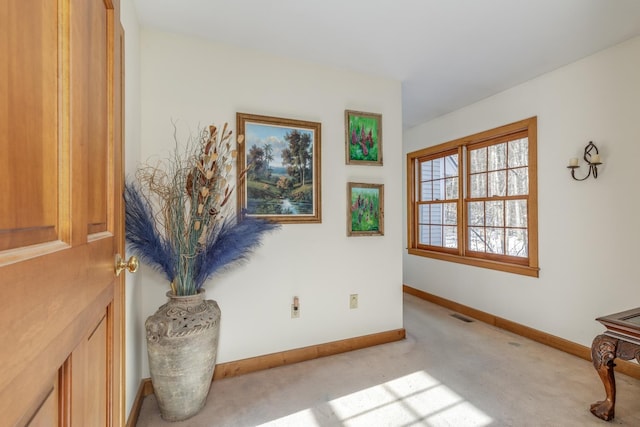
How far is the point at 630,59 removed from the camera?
2.28 meters

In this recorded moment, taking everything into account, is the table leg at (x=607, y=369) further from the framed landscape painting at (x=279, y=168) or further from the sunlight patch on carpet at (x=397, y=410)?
the framed landscape painting at (x=279, y=168)

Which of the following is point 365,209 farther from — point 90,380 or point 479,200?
point 90,380

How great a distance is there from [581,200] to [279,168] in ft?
8.09

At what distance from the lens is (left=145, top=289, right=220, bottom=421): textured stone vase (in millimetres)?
1725

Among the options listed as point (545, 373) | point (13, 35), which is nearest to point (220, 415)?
point (13, 35)

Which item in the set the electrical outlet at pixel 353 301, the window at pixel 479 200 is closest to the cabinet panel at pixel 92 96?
the electrical outlet at pixel 353 301

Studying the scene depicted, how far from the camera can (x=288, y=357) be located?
8.05 ft

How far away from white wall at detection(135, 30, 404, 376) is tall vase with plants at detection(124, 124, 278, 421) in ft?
1.13

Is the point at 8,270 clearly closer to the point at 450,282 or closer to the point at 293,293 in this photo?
the point at 293,293

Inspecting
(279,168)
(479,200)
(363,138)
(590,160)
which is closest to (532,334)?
(479,200)

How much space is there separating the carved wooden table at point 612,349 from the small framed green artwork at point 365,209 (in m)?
1.59

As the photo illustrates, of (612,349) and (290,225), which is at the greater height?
(290,225)

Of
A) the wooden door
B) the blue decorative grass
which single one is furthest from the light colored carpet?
the wooden door

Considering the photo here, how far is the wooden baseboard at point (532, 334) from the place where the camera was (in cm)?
230
